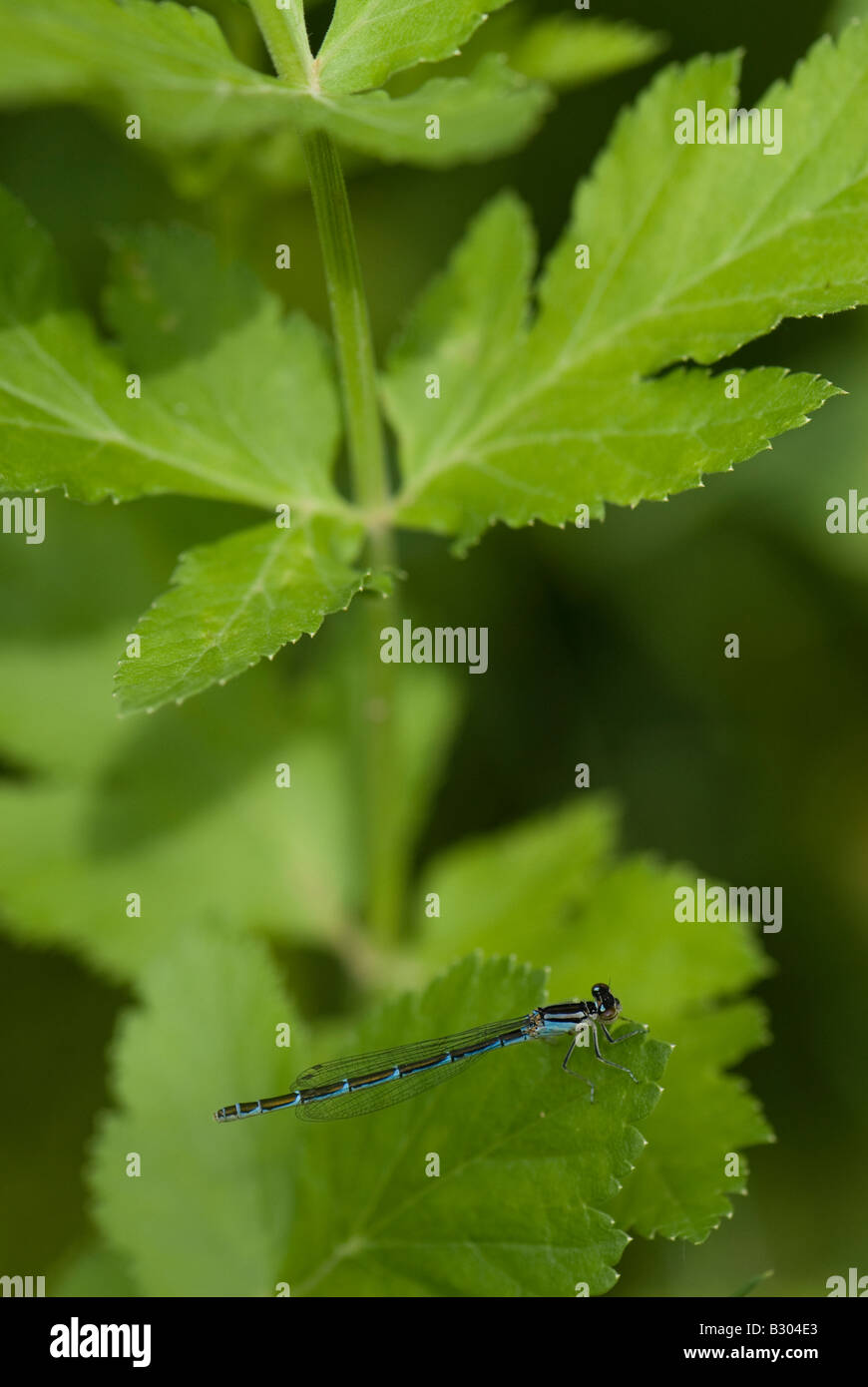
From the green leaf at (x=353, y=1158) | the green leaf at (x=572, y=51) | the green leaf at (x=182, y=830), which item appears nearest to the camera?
the green leaf at (x=353, y=1158)

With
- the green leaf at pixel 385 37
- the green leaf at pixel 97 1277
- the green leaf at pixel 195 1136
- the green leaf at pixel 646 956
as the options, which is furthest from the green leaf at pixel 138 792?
the green leaf at pixel 385 37

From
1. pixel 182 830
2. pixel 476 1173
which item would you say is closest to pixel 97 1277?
pixel 182 830

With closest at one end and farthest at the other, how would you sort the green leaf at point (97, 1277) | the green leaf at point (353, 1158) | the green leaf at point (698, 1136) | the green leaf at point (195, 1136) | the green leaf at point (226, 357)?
the green leaf at point (353, 1158), the green leaf at point (698, 1136), the green leaf at point (226, 357), the green leaf at point (195, 1136), the green leaf at point (97, 1277)

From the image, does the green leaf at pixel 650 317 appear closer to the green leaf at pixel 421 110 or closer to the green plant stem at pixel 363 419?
the green plant stem at pixel 363 419

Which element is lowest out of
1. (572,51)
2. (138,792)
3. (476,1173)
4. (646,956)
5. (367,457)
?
(476,1173)

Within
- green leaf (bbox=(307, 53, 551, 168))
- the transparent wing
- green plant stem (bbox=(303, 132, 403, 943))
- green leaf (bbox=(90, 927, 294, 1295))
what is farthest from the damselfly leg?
green leaf (bbox=(307, 53, 551, 168))

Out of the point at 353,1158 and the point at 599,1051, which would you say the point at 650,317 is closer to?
the point at 599,1051
